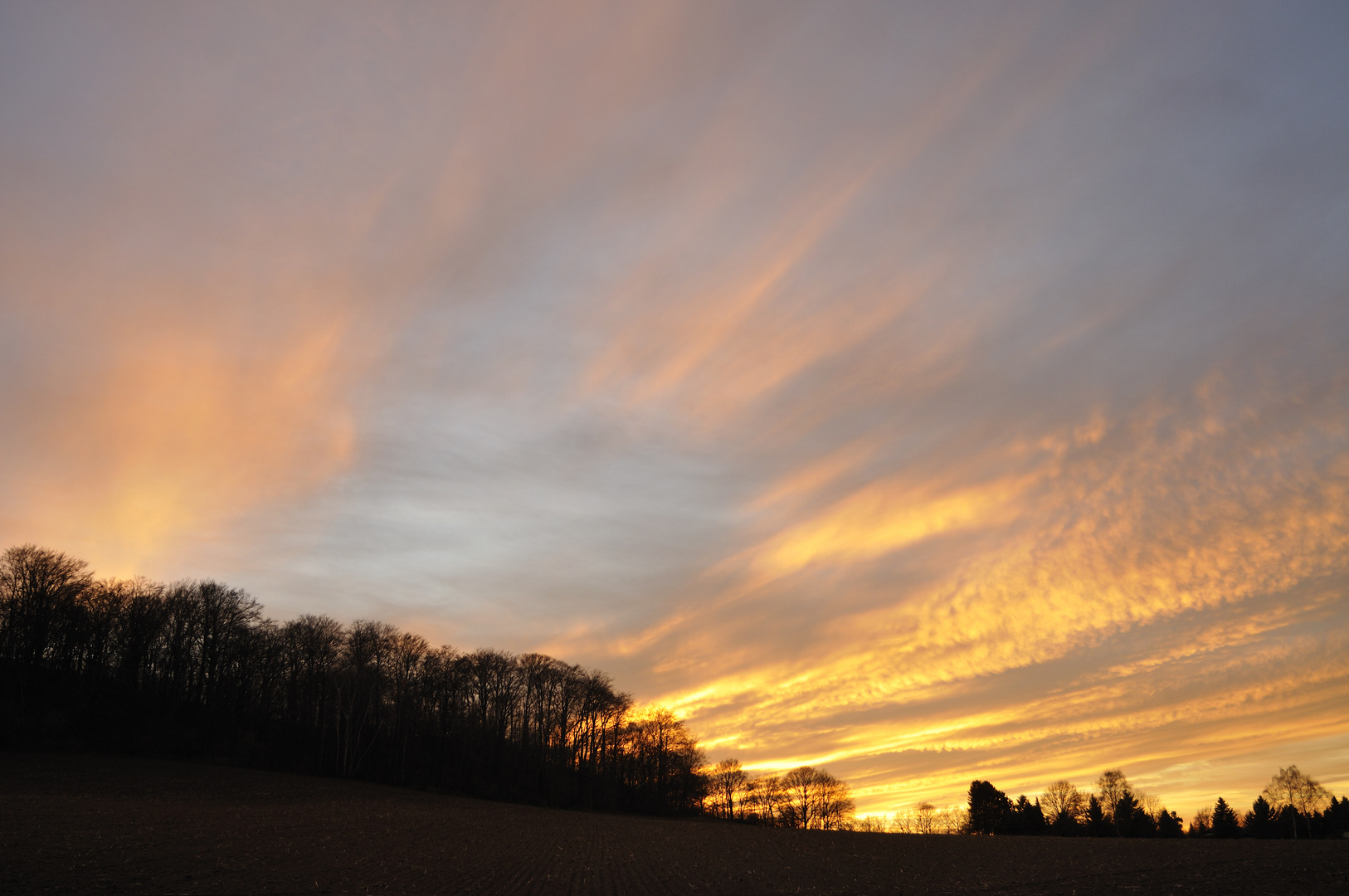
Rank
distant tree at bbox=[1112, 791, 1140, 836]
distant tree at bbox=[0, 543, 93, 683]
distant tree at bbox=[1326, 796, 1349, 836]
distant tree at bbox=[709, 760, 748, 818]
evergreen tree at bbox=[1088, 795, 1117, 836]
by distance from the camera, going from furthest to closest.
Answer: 1. distant tree at bbox=[709, 760, 748, 818]
2. distant tree at bbox=[1112, 791, 1140, 836]
3. evergreen tree at bbox=[1088, 795, 1117, 836]
4. distant tree at bbox=[1326, 796, 1349, 836]
5. distant tree at bbox=[0, 543, 93, 683]

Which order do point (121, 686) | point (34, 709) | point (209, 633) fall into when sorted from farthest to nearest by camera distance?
point (209, 633)
point (121, 686)
point (34, 709)

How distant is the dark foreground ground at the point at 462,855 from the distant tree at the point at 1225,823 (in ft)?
249

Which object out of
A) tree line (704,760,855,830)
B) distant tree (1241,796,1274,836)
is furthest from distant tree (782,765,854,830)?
A: distant tree (1241,796,1274,836)

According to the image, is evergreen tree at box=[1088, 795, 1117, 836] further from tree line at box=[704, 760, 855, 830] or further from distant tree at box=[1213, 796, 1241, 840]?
tree line at box=[704, 760, 855, 830]

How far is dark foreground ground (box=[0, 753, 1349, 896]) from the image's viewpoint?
28094 millimetres

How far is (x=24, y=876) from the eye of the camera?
2367 centimetres

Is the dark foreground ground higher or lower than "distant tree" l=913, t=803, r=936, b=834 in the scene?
higher

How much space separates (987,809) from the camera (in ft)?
415

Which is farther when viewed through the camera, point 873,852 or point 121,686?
point 121,686

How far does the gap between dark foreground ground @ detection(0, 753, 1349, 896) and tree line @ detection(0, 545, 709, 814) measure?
15.1 m

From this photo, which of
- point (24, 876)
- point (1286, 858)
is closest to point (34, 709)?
point (24, 876)

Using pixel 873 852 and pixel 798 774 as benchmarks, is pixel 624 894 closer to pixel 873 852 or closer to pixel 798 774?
pixel 873 852

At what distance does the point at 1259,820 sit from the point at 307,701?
481 feet

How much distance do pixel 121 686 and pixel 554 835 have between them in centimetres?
6031
